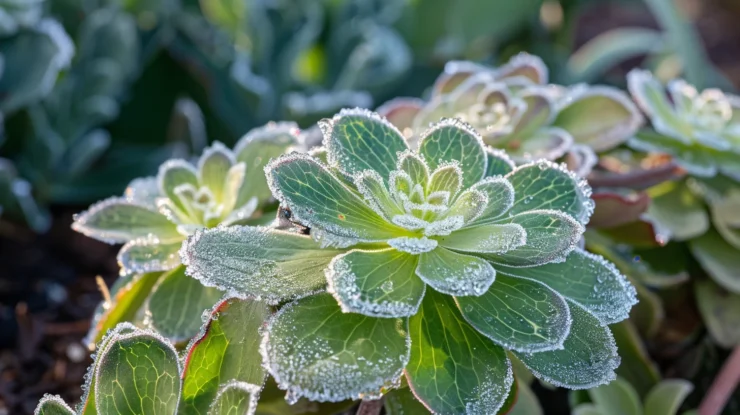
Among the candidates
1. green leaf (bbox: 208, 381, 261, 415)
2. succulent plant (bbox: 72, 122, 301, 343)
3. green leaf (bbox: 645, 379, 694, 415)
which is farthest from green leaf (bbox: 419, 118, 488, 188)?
green leaf (bbox: 645, 379, 694, 415)

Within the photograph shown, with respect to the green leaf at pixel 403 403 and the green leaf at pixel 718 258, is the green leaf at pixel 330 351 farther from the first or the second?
the green leaf at pixel 718 258

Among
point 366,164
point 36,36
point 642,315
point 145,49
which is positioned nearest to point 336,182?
point 366,164

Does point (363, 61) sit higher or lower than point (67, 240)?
higher

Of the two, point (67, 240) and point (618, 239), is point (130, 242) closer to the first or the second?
point (618, 239)

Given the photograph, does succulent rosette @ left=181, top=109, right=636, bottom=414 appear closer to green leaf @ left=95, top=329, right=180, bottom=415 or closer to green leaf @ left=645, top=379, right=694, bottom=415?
green leaf @ left=95, top=329, right=180, bottom=415

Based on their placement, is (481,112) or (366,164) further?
(481,112)

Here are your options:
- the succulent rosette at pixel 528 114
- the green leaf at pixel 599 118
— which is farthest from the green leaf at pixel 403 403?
the green leaf at pixel 599 118

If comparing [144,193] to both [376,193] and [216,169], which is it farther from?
[376,193]
